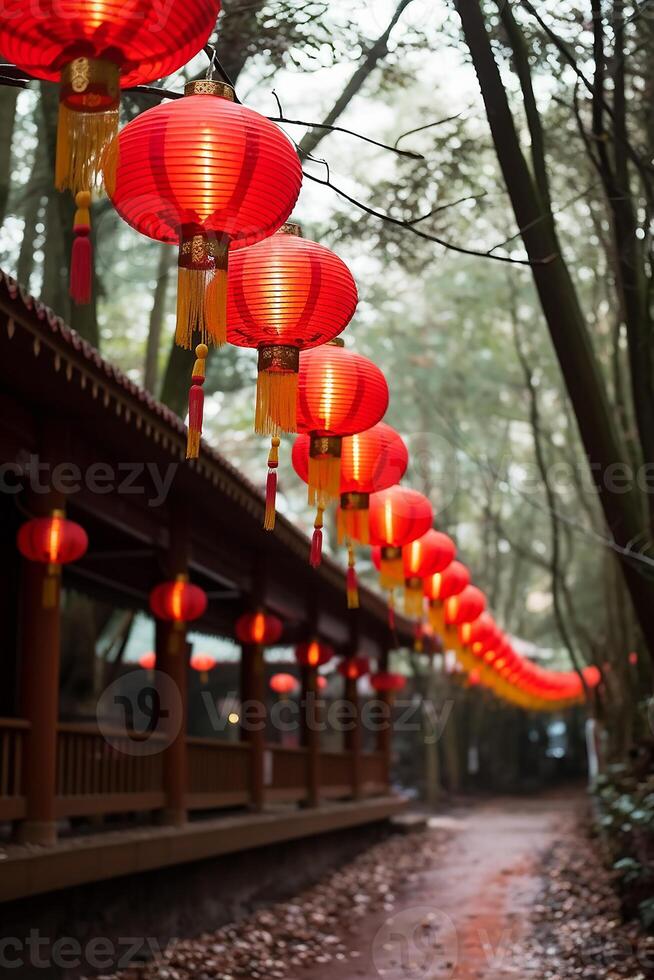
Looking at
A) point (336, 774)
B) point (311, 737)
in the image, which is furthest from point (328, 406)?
point (336, 774)

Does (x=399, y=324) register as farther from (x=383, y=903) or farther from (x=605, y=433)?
(x=605, y=433)

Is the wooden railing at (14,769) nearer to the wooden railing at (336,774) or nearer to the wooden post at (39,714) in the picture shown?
the wooden post at (39,714)

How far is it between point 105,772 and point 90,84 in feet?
20.7

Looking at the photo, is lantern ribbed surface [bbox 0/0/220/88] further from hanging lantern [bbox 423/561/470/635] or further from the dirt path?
hanging lantern [bbox 423/561/470/635]

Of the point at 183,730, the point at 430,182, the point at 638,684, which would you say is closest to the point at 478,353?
the point at 638,684

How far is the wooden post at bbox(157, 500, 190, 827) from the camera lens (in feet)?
31.2

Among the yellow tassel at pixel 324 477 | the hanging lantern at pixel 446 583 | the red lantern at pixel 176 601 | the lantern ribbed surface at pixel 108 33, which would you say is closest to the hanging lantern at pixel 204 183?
the lantern ribbed surface at pixel 108 33

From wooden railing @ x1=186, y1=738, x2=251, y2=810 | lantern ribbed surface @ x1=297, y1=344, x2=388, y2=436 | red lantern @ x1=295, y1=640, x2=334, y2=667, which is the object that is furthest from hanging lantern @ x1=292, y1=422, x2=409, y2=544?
red lantern @ x1=295, y1=640, x2=334, y2=667

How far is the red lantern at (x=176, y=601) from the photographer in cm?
945

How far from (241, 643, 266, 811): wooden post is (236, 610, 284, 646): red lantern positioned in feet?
0.73

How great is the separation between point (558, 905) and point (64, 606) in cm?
622

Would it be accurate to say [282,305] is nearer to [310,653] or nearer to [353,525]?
[353,525]

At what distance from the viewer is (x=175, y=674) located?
9.59m

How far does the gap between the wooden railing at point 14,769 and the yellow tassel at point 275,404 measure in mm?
3390
